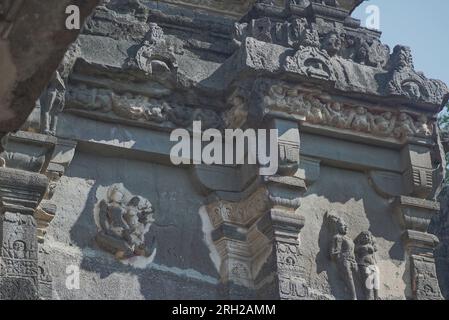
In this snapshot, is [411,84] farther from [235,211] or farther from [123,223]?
[123,223]

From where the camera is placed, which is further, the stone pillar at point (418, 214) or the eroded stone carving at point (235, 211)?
the stone pillar at point (418, 214)

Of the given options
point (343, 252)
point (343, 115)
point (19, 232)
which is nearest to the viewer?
point (19, 232)

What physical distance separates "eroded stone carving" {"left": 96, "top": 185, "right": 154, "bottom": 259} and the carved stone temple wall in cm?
1

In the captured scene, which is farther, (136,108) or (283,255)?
(136,108)

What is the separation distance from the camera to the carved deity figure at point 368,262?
981 cm

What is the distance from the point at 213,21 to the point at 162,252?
7.54 ft

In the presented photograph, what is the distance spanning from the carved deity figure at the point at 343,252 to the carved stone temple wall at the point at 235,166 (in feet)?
0.03

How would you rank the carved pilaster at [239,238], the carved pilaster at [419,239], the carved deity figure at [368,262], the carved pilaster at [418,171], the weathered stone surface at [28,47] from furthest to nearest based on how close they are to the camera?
the carved pilaster at [418,171]
the carved pilaster at [419,239]
the carved deity figure at [368,262]
the carved pilaster at [239,238]
the weathered stone surface at [28,47]

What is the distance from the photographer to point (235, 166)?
10.2 meters

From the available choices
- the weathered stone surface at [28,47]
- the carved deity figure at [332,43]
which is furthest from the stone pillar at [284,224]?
the weathered stone surface at [28,47]

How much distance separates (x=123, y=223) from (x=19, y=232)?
1.01 meters

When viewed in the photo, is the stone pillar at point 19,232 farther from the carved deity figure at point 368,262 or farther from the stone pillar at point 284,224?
the carved deity figure at point 368,262

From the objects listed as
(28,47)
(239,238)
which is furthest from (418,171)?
(28,47)

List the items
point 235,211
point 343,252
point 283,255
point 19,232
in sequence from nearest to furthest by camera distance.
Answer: point 19,232 → point 283,255 → point 343,252 → point 235,211
